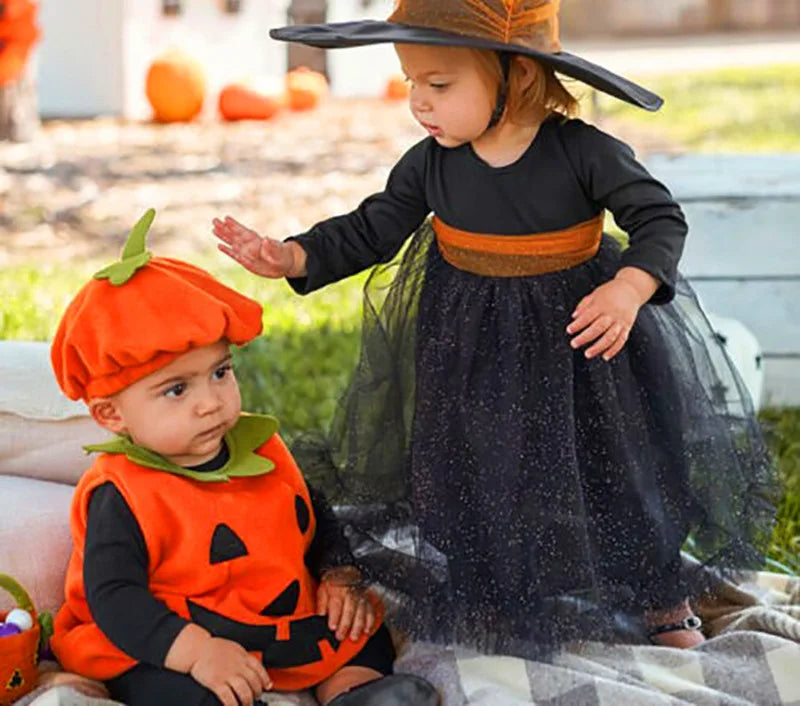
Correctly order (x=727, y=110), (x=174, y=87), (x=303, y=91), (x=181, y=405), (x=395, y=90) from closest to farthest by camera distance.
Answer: (x=181, y=405), (x=174, y=87), (x=727, y=110), (x=303, y=91), (x=395, y=90)

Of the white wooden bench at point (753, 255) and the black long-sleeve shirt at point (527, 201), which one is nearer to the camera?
the black long-sleeve shirt at point (527, 201)

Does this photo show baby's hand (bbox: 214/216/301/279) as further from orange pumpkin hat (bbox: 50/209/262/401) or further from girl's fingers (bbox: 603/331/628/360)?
girl's fingers (bbox: 603/331/628/360)

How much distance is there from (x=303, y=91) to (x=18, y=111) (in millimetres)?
1619

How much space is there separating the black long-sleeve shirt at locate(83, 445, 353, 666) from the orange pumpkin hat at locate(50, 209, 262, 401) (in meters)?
0.16

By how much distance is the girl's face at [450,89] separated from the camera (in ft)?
6.35

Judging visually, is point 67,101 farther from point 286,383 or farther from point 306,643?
point 306,643

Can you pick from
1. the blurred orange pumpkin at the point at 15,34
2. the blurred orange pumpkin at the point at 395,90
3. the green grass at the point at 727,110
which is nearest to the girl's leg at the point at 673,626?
the green grass at the point at 727,110

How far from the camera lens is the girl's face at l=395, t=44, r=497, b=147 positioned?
76.2 inches

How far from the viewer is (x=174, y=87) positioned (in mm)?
7176

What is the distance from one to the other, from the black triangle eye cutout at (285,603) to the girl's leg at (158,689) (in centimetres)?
16

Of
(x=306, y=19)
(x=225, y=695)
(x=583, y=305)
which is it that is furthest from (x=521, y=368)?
(x=306, y=19)

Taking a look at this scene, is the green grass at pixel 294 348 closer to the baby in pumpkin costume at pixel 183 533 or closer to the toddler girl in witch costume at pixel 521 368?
the toddler girl in witch costume at pixel 521 368

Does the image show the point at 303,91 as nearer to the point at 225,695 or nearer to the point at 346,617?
the point at 346,617

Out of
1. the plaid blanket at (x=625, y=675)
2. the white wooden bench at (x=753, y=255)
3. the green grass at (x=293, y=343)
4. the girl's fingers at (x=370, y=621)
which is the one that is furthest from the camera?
the white wooden bench at (x=753, y=255)
